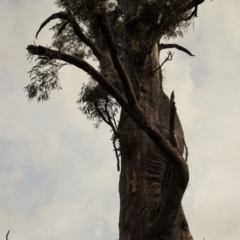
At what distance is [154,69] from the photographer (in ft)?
24.3

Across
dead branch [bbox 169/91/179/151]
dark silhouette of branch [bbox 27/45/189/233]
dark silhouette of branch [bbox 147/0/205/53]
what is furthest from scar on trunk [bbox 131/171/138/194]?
dark silhouette of branch [bbox 147/0/205/53]

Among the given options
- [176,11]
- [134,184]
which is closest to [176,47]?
[176,11]

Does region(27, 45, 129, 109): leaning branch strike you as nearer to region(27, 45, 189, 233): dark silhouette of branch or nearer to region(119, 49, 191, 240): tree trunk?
region(27, 45, 189, 233): dark silhouette of branch

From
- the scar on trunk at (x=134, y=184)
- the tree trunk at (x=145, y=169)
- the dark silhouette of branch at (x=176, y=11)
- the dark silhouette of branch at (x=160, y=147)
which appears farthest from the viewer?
the dark silhouette of branch at (x=176, y=11)

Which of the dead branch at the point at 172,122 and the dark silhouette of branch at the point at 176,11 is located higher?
the dark silhouette of branch at the point at 176,11

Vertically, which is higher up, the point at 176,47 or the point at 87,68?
the point at 176,47

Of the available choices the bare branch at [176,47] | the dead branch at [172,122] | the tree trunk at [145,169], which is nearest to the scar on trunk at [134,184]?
the tree trunk at [145,169]

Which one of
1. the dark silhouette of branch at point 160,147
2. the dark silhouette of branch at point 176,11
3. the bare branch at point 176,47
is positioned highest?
the bare branch at point 176,47

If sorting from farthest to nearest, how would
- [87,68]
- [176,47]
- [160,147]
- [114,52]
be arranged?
[176,47]
[87,68]
[114,52]
[160,147]

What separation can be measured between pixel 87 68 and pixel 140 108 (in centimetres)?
85

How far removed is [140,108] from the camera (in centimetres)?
520

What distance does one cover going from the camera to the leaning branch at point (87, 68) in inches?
201

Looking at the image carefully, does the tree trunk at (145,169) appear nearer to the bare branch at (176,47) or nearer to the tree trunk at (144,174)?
the tree trunk at (144,174)

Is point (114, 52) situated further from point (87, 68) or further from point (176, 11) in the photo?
point (176, 11)
